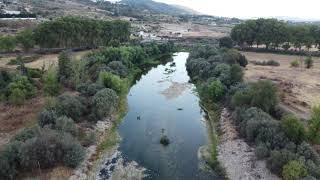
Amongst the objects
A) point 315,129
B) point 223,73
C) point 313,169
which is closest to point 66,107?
point 315,129

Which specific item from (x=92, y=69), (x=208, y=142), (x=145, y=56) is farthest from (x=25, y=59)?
(x=208, y=142)

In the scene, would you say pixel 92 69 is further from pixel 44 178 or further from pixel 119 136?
pixel 44 178

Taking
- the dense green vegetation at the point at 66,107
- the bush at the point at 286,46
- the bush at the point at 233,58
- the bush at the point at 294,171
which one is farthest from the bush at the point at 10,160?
the bush at the point at 286,46

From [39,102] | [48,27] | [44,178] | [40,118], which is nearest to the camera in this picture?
[44,178]

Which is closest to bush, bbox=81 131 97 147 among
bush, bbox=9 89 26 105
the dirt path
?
the dirt path

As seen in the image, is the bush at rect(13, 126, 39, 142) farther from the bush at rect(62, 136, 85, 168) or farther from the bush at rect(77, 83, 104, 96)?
Answer: the bush at rect(77, 83, 104, 96)

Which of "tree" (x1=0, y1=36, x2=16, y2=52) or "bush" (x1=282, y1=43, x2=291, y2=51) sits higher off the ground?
"bush" (x1=282, y1=43, x2=291, y2=51)
